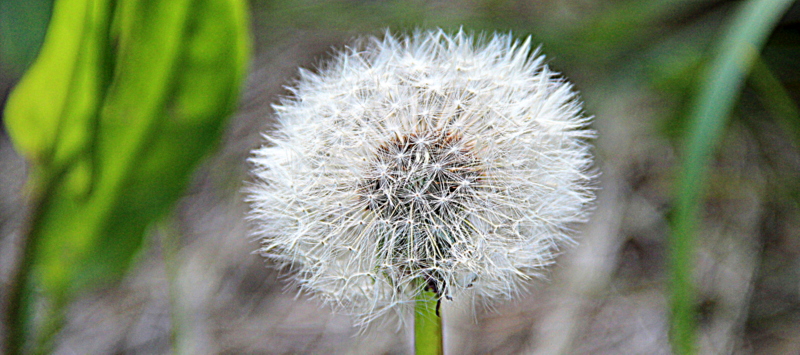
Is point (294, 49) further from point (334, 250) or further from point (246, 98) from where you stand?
point (334, 250)

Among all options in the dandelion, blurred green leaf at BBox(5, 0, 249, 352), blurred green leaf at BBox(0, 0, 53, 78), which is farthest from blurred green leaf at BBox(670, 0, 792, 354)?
blurred green leaf at BBox(0, 0, 53, 78)

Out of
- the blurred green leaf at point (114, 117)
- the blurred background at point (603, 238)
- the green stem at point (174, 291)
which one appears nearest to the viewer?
the blurred green leaf at point (114, 117)

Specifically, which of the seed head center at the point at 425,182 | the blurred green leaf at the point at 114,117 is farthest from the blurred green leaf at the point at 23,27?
the seed head center at the point at 425,182

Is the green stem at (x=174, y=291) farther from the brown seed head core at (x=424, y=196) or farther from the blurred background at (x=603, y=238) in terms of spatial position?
the brown seed head core at (x=424, y=196)

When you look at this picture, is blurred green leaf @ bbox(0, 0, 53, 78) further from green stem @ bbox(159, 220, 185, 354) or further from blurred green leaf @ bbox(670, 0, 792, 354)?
blurred green leaf @ bbox(670, 0, 792, 354)

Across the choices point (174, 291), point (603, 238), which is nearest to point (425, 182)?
point (174, 291)

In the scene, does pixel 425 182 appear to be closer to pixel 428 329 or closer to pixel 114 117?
pixel 428 329
